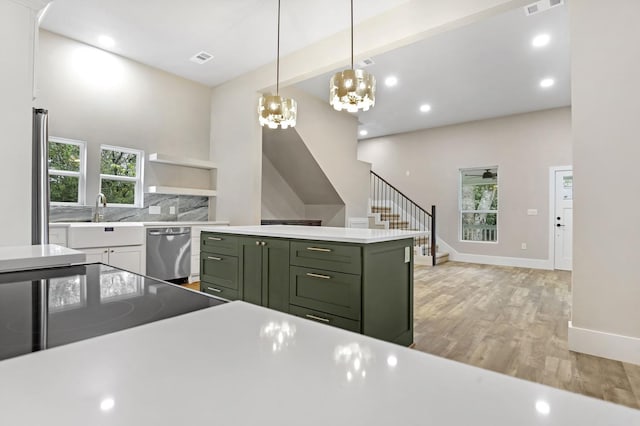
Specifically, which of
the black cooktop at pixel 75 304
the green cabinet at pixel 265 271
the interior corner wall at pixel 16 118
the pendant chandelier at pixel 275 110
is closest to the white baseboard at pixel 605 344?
the green cabinet at pixel 265 271

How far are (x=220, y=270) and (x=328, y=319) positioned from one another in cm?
135

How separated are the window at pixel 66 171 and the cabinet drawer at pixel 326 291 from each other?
11.5ft

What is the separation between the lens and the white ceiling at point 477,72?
384cm

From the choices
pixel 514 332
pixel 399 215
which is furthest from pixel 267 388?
pixel 399 215

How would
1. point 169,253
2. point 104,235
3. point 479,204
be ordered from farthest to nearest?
point 479,204 < point 169,253 < point 104,235

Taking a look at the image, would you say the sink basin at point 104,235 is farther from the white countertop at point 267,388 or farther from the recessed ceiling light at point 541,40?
the recessed ceiling light at point 541,40

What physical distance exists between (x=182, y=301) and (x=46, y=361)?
37cm

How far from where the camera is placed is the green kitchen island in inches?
86.7

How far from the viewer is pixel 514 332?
306 centimetres

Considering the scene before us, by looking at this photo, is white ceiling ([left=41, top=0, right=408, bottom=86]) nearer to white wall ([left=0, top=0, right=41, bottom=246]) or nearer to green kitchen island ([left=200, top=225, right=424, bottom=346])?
white wall ([left=0, top=0, right=41, bottom=246])

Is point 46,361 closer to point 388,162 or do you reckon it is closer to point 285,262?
point 285,262

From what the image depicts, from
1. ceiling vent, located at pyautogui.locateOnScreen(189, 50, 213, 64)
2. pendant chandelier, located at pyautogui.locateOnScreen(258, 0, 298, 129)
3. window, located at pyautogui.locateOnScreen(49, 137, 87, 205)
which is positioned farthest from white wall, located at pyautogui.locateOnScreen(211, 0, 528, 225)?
window, located at pyautogui.locateOnScreen(49, 137, 87, 205)

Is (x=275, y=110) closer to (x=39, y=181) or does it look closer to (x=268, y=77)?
(x=268, y=77)

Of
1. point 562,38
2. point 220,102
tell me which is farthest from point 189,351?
point 220,102
